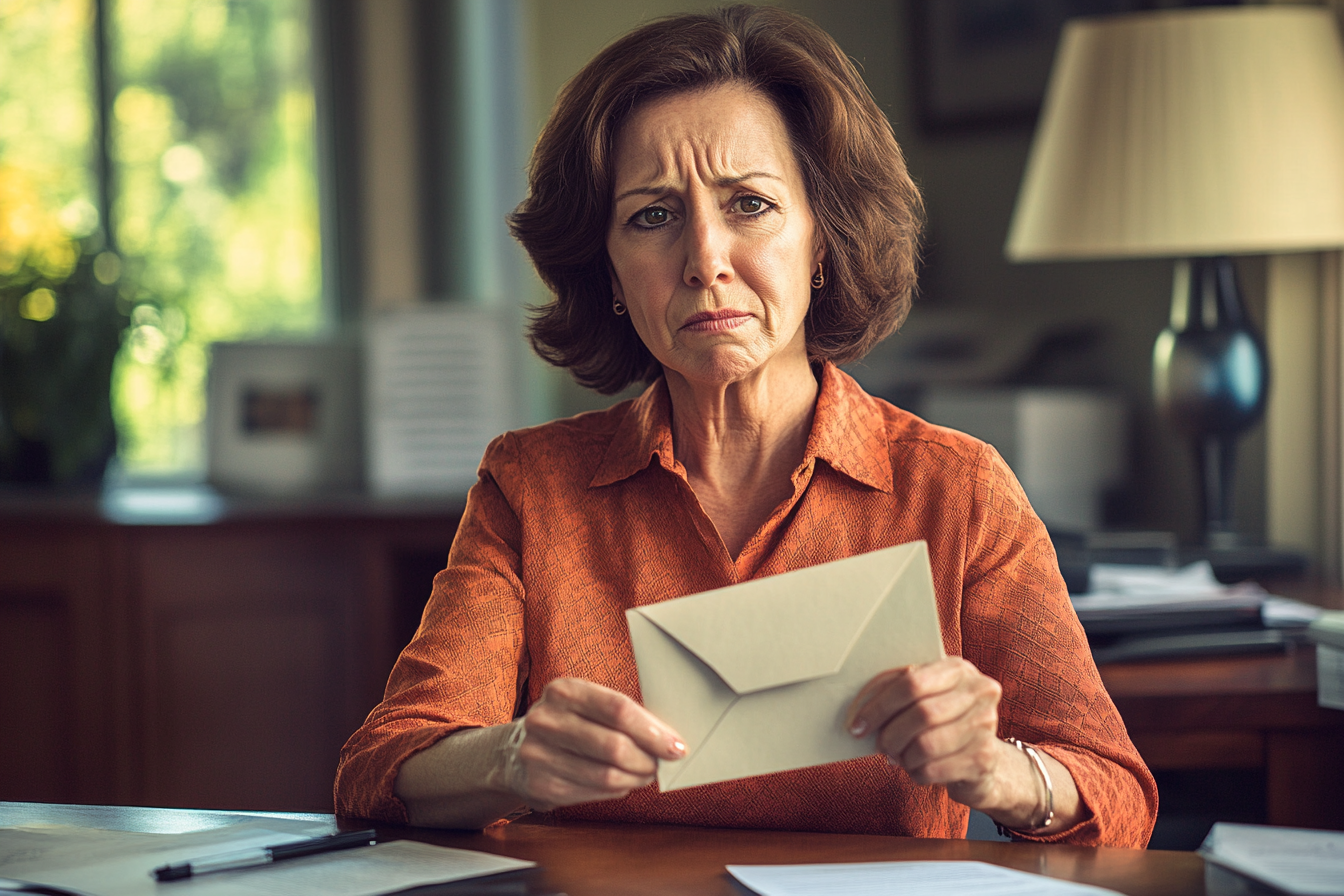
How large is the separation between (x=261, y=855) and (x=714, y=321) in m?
0.62

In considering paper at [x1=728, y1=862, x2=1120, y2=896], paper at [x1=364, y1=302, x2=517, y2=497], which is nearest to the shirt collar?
paper at [x1=728, y1=862, x2=1120, y2=896]

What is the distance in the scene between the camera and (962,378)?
2.54 metres

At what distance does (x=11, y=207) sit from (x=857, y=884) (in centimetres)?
323

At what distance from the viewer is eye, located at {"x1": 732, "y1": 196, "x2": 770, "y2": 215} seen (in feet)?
4.03

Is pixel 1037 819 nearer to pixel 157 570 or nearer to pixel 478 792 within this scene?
pixel 478 792

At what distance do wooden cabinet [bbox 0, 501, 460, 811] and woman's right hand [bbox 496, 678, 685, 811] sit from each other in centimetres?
162

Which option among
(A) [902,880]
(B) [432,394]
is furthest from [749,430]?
(B) [432,394]

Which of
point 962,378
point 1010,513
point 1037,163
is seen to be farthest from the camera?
point 962,378

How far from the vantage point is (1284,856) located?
0.85 meters

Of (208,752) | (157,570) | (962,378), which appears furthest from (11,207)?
(962,378)

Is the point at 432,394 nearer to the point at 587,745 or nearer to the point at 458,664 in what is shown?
the point at 458,664

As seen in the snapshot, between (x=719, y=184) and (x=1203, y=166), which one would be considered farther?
(x=1203, y=166)

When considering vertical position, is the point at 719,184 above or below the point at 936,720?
above

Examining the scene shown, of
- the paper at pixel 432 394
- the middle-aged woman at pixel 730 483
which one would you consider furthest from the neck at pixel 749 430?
the paper at pixel 432 394
